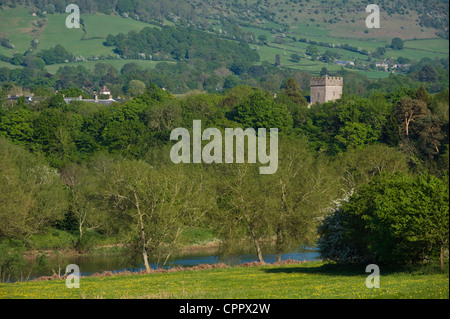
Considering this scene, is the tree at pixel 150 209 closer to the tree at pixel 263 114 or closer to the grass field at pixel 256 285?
the grass field at pixel 256 285

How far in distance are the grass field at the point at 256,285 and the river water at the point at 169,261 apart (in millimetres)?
9899

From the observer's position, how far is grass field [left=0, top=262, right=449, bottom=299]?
2989 cm

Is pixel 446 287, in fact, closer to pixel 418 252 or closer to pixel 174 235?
pixel 418 252

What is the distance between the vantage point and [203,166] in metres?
78.6

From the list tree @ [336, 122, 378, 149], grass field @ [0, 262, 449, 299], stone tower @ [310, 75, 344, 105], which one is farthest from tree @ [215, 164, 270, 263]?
stone tower @ [310, 75, 344, 105]

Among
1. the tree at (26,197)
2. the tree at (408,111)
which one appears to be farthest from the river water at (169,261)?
the tree at (408,111)

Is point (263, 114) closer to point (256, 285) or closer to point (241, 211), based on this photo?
point (241, 211)

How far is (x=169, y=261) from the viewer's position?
195 ft

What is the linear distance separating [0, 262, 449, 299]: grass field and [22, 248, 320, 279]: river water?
9.90 meters

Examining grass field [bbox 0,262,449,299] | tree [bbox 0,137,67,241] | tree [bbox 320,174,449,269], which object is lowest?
tree [bbox 0,137,67,241]

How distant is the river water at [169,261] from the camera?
54750 millimetres

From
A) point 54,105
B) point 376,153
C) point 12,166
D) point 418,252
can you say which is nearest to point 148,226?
point 418,252

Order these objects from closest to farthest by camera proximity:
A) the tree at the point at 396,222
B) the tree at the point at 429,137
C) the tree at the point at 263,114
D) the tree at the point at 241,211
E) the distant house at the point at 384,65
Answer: the tree at the point at 396,222 → the tree at the point at 241,211 → the tree at the point at 429,137 → the tree at the point at 263,114 → the distant house at the point at 384,65

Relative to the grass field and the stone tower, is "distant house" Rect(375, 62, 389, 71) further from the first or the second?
the grass field
